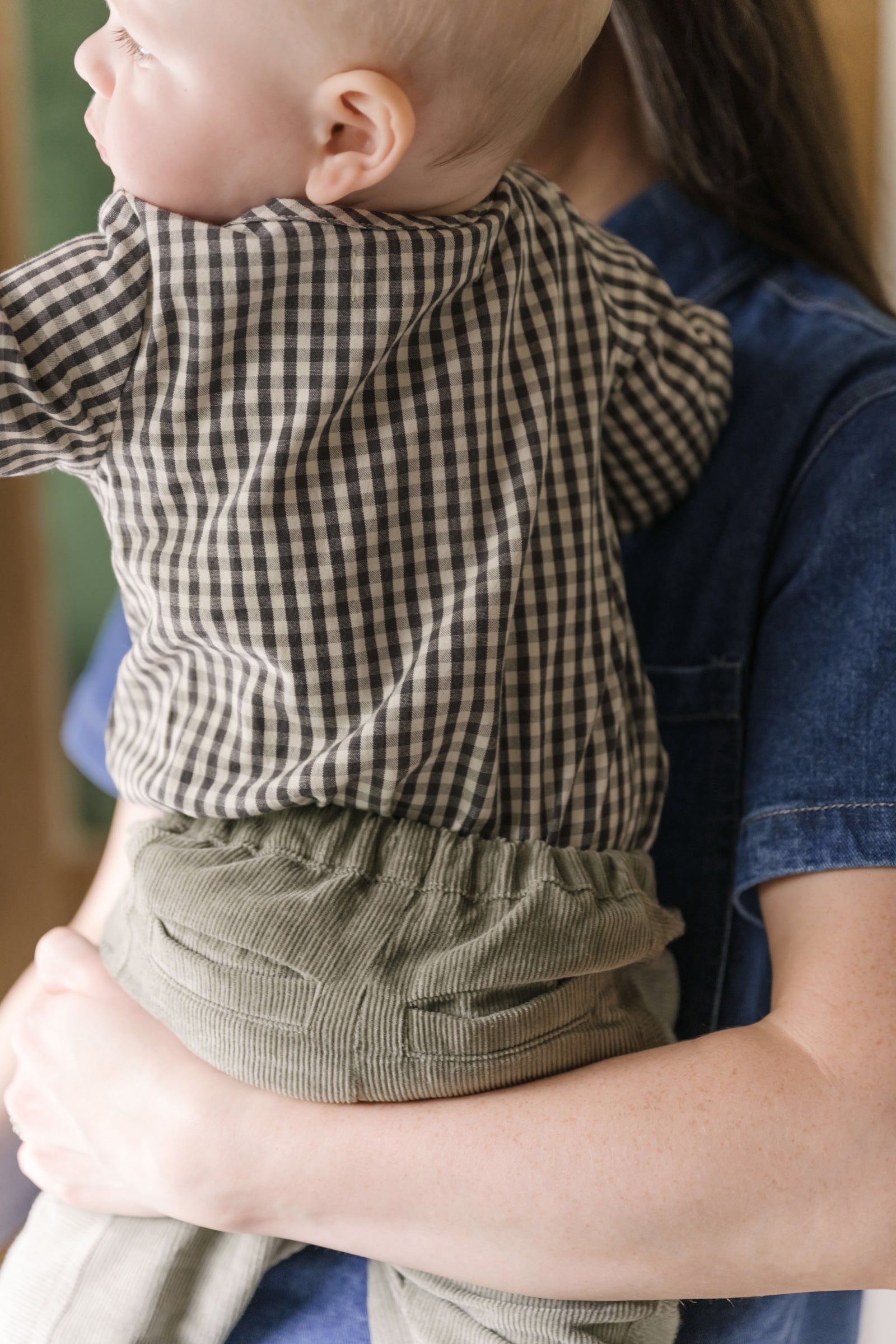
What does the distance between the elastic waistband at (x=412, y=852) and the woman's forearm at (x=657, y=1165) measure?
0.11m

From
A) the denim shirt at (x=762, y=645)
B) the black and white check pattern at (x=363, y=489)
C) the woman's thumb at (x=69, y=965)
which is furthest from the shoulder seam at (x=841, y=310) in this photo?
the woman's thumb at (x=69, y=965)

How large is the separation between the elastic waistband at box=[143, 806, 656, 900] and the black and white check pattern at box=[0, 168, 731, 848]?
0.01 m

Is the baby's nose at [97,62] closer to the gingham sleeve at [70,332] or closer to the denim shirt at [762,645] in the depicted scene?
the gingham sleeve at [70,332]

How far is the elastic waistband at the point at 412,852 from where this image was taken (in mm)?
646

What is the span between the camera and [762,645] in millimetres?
768

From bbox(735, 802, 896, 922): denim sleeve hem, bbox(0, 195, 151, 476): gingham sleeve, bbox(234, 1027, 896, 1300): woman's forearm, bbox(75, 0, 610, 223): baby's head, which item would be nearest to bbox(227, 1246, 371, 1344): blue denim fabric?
bbox(234, 1027, 896, 1300): woman's forearm

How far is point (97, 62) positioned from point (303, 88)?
108mm

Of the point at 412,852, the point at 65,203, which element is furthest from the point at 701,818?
the point at 65,203

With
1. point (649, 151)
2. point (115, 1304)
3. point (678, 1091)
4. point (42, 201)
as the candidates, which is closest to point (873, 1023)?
point (678, 1091)

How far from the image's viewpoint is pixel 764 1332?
29.1 inches

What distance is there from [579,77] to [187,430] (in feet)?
1.70

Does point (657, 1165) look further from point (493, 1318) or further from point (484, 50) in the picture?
point (484, 50)

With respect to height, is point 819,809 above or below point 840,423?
below

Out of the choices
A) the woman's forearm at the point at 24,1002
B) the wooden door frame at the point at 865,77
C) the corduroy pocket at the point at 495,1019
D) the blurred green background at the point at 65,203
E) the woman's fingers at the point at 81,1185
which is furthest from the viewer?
the blurred green background at the point at 65,203
